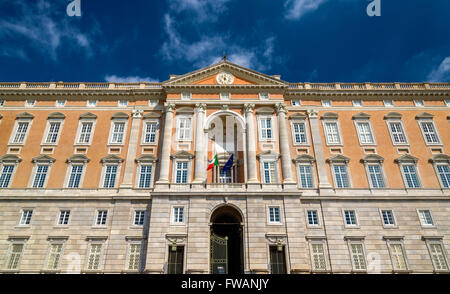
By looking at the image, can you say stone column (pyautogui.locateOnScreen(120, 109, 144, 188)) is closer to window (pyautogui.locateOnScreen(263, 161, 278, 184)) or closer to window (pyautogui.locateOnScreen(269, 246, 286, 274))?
window (pyautogui.locateOnScreen(263, 161, 278, 184))

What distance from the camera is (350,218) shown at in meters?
29.4

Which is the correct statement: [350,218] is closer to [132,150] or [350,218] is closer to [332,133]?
[332,133]

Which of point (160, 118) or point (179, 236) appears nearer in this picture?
point (179, 236)

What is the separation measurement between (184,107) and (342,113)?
19.6 m

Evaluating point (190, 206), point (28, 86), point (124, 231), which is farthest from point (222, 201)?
point (28, 86)

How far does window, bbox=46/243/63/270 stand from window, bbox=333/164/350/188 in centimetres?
2947

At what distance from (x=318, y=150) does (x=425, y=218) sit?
41.7 ft

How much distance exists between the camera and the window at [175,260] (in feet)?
85.7

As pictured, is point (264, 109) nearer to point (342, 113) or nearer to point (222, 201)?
point (342, 113)

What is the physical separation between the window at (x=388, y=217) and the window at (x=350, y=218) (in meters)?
2.91
